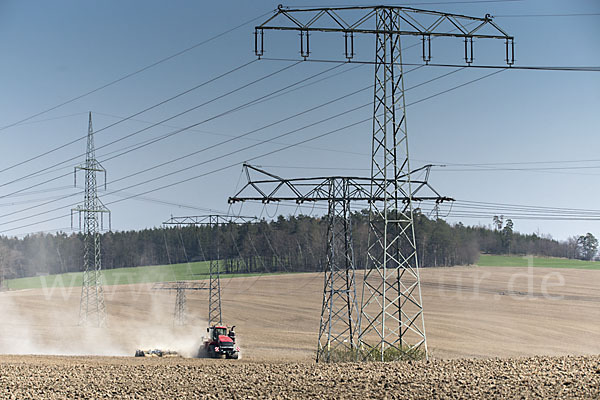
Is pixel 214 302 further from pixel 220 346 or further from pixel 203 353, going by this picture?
pixel 220 346

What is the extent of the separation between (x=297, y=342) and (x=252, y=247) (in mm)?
45657

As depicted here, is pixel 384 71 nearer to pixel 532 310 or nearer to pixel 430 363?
pixel 430 363

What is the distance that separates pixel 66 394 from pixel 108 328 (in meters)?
40.7

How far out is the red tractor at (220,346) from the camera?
3136cm

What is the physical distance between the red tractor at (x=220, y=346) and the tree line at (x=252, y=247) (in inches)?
1986

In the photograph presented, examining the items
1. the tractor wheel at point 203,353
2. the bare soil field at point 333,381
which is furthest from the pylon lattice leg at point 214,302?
the bare soil field at point 333,381

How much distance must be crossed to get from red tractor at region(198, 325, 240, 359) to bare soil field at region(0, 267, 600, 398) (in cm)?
256

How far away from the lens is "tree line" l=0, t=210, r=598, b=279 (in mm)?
89875

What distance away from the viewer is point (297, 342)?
4481cm

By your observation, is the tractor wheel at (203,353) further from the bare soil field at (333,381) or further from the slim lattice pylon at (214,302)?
the bare soil field at (333,381)

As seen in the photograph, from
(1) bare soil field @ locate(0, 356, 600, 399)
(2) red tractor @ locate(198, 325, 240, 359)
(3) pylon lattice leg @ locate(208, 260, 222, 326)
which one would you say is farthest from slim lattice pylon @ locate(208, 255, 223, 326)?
(1) bare soil field @ locate(0, 356, 600, 399)

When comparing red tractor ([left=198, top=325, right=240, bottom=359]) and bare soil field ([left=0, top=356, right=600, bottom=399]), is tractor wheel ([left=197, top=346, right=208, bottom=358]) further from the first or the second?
bare soil field ([left=0, top=356, right=600, bottom=399])

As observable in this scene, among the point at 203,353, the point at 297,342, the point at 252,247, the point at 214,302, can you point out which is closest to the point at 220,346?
the point at 203,353

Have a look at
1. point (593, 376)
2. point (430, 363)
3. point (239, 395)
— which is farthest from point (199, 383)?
point (593, 376)
